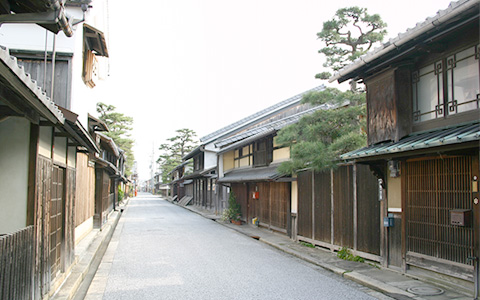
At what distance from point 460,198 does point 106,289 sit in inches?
291

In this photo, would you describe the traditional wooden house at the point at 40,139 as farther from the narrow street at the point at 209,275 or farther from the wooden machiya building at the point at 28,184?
the narrow street at the point at 209,275

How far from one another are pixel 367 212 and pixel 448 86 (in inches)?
157

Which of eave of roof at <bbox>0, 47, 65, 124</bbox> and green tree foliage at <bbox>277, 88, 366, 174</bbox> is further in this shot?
green tree foliage at <bbox>277, 88, 366, 174</bbox>

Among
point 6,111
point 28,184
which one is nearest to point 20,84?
point 6,111

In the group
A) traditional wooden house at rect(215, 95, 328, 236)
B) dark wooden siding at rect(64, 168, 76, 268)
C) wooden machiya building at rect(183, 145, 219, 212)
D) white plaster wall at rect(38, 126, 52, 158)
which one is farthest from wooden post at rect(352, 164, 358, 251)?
wooden machiya building at rect(183, 145, 219, 212)

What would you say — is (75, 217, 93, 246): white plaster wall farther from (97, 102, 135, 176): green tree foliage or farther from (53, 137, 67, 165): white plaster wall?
(97, 102, 135, 176): green tree foliage

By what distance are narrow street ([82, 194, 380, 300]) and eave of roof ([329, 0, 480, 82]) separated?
5139mm

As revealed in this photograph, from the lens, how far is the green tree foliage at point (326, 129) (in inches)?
425

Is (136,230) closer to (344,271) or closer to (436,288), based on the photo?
(344,271)

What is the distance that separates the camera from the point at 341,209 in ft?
37.3

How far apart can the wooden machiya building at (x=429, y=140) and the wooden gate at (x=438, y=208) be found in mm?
19

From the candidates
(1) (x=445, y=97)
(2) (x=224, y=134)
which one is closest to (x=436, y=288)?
(1) (x=445, y=97)

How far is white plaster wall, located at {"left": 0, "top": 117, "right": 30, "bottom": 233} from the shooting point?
5504 mm

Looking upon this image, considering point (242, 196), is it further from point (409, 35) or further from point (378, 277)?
point (409, 35)
